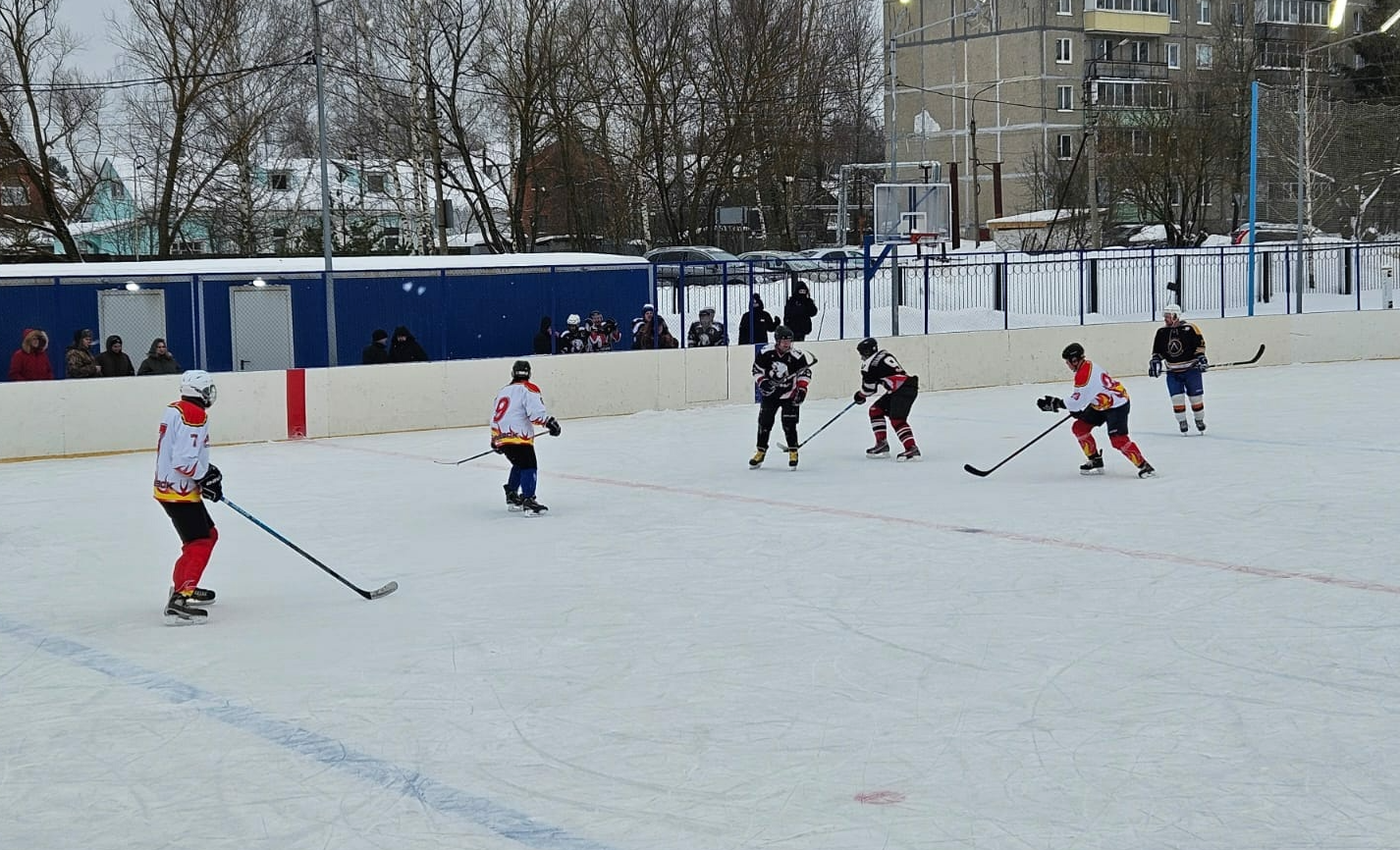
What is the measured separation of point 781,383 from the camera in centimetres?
1324

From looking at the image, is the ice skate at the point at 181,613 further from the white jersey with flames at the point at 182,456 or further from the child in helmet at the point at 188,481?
the white jersey with flames at the point at 182,456

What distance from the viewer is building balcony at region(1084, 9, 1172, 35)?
55312 mm

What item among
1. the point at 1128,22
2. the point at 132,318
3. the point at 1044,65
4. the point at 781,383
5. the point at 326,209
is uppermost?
the point at 1128,22

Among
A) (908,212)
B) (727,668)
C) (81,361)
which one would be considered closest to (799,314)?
(908,212)

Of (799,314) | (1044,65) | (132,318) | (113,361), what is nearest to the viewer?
(113,361)

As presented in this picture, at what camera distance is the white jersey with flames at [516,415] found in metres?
11.0

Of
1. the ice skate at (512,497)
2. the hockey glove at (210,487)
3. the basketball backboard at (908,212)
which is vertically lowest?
the ice skate at (512,497)

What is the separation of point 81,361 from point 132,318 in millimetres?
5220

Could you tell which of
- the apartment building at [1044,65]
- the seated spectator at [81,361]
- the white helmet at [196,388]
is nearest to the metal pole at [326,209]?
the seated spectator at [81,361]

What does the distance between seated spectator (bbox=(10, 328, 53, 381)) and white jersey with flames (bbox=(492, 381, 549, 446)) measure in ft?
23.5

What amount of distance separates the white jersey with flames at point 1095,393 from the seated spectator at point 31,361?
1044 cm

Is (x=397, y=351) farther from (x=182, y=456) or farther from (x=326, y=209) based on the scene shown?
(x=182, y=456)

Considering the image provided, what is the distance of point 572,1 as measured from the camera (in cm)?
3853

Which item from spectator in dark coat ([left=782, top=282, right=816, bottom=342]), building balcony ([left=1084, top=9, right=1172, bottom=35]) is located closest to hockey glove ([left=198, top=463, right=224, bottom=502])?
spectator in dark coat ([left=782, top=282, right=816, bottom=342])
